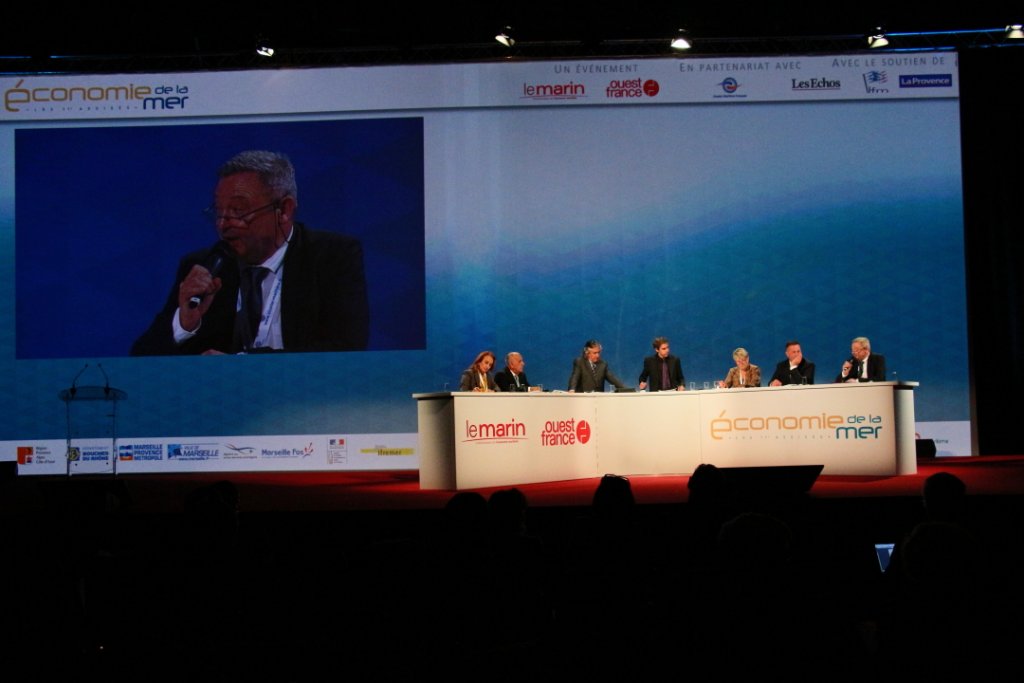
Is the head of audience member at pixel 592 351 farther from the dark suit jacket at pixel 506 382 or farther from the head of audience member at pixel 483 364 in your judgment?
the head of audience member at pixel 483 364

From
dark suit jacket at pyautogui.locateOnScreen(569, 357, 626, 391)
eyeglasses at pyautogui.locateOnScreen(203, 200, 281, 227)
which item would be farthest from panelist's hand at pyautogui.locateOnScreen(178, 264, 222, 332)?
dark suit jacket at pyautogui.locateOnScreen(569, 357, 626, 391)

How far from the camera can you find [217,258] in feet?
34.7

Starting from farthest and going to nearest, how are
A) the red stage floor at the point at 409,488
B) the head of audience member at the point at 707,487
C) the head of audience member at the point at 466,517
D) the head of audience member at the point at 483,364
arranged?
the head of audience member at the point at 483,364, the red stage floor at the point at 409,488, the head of audience member at the point at 707,487, the head of audience member at the point at 466,517

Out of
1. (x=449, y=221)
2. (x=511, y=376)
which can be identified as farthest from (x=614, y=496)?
(x=449, y=221)

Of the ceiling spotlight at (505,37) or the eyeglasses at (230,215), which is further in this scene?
the eyeglasses at (230,215)

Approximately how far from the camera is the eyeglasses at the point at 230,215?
1062 centimetres

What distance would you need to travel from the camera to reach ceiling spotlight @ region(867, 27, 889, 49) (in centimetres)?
999

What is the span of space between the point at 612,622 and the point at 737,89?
30.7 ft

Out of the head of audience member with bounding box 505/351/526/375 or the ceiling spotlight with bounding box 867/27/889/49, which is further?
the ceiling spotlight with bounding box 867/27/889/49

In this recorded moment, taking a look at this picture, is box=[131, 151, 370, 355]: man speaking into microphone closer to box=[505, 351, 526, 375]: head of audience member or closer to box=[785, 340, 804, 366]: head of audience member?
box=[505, 351, 526, 375]: head of audience member

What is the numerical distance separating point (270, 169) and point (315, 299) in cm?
160

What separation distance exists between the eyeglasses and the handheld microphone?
0.87 feet

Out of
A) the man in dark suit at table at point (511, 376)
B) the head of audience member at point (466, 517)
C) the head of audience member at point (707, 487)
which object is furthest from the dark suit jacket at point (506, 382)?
the head of audience member at point (466, 517)

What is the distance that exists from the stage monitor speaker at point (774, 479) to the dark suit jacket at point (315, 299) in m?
6.22
